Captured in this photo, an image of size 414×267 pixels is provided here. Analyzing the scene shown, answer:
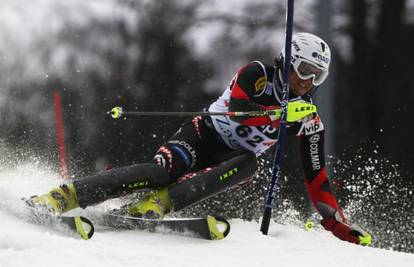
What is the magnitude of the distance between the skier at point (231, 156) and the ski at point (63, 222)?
0.19 m

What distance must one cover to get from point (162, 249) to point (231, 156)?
127 cm

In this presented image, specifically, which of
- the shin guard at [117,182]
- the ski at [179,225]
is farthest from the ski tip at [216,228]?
the shin guard at [117,182]

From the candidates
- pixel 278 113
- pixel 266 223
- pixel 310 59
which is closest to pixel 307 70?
pixel 310 59

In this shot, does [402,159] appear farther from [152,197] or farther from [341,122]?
[152,197]

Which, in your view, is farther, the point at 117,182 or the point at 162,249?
the point at 117,182

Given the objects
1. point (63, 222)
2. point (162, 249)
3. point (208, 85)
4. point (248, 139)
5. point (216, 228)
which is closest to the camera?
point (162, 249)

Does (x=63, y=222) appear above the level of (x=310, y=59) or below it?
below

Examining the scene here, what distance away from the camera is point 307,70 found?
15.8 ft

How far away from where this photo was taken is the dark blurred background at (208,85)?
915 centimetres

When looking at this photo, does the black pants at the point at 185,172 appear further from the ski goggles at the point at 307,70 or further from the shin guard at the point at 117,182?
the ski goggles at the point at 307,70

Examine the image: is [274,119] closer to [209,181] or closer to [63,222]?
[209,181]

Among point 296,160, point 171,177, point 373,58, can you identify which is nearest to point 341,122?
point 373,58

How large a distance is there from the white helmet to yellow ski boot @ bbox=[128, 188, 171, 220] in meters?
1.13

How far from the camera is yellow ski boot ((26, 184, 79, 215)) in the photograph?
4008 mm
